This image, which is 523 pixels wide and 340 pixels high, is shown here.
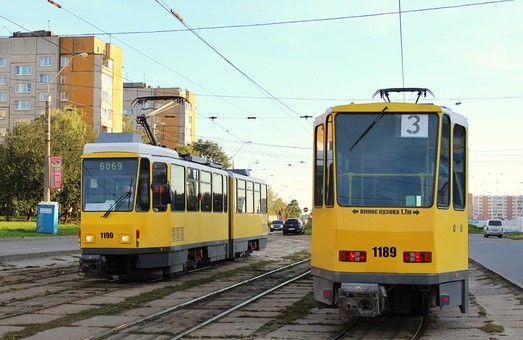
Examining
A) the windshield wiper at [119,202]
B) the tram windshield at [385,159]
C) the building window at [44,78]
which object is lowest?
the windshield wiper at [119,202]

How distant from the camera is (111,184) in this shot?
16094 mm

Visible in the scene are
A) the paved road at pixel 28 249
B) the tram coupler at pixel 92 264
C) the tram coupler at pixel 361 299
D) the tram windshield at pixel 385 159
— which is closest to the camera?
the tram coupler at pixel 361 299

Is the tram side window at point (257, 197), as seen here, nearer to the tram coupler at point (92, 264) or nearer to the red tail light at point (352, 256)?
the tram coupler at point (92, 264)

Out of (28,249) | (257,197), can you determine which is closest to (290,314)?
(257,197)

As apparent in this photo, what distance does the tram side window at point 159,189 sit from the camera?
16188 millimetres

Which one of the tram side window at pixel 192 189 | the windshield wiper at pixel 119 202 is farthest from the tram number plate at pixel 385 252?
the tram side window at pixel 192 189

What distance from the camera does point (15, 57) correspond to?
3418 inches

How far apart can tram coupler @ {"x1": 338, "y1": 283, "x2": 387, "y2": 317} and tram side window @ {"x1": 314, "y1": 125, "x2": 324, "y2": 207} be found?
1.34 m

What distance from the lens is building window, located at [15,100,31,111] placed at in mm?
87062

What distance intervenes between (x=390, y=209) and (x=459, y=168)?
126 centimetres

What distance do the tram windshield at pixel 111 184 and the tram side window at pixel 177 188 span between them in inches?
51.0

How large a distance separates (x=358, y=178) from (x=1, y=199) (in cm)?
5989

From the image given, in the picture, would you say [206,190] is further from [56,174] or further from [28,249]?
[56,174]

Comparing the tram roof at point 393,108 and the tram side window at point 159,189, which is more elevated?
the tram roof at point 393,108
